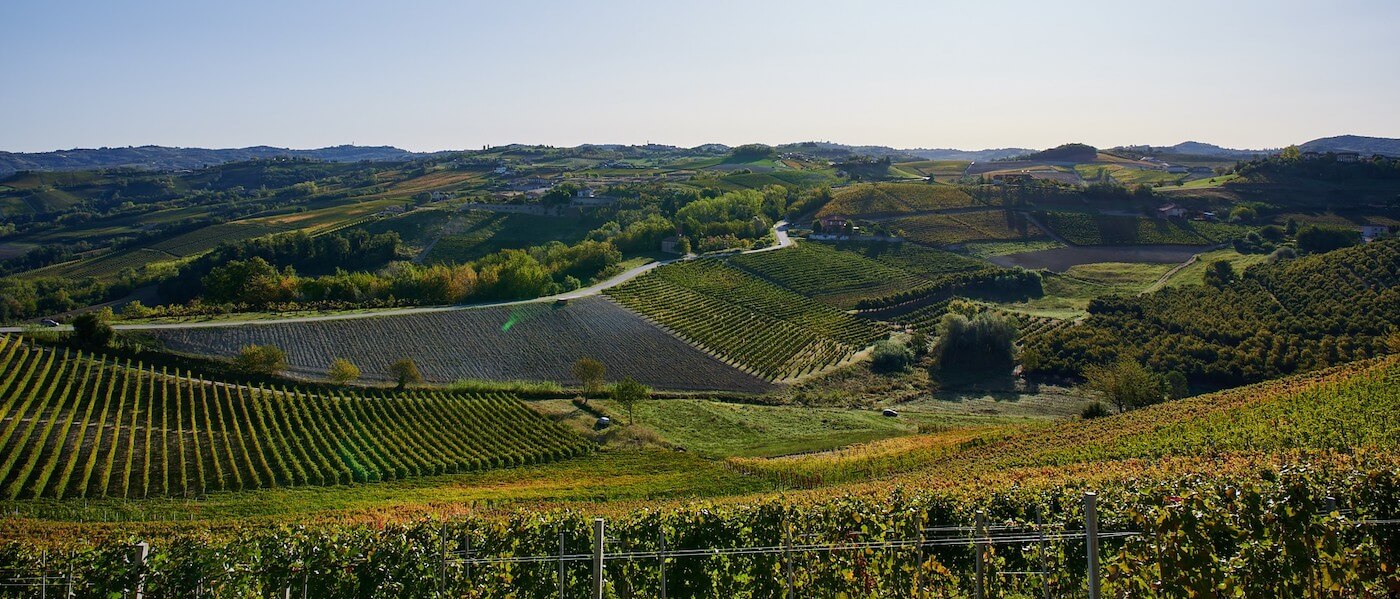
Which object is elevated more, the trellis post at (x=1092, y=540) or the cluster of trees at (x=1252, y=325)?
the trellis post at (x=1092, y=540)

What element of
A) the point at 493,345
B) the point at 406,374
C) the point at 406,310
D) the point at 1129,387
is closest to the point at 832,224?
the point at 493,345

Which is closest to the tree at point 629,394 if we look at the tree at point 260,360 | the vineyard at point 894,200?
the tree at point 260,360

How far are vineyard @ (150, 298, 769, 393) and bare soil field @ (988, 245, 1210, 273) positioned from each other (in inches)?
2270

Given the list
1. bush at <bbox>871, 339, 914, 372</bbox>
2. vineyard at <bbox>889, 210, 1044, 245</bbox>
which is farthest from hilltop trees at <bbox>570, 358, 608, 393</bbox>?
vineyard at <bbox>889, 210, 1044, 245</bbox>

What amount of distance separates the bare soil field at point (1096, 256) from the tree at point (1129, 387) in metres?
47.4

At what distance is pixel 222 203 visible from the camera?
590 feet

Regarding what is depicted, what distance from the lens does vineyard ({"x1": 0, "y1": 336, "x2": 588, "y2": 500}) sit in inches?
1282

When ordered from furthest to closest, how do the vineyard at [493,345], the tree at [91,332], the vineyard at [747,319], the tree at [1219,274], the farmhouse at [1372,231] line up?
the farmhouse at [1372,231] → the tree at [1219,274] → the vineyard at [747,319] → the vineyard at [493,345] → the tree at [91,332]

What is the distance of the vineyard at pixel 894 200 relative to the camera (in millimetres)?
125375

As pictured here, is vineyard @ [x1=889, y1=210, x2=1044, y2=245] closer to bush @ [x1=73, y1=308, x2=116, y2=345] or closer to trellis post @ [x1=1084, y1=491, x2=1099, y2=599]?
bush @ [x1=73, y1=308, x2=116, y2=345]

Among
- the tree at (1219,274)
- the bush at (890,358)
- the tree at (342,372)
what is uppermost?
the tree at (1219,274)

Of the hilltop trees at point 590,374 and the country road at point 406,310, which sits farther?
the hilltop trees at point 590,374

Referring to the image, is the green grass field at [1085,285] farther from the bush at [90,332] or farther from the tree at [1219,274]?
the bush at [90,332]

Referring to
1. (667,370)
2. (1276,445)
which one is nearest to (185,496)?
(667,370)
